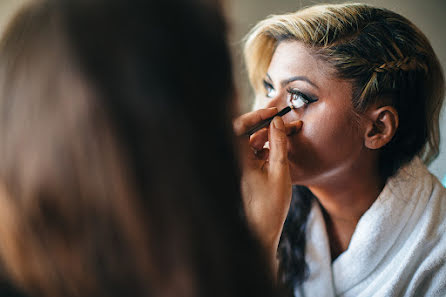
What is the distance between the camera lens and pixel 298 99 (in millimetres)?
762

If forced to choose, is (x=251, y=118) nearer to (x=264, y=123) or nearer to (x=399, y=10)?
(x=264, y=123)

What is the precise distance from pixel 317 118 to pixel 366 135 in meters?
0.14

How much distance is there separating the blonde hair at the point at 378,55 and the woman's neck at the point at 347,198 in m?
0.11

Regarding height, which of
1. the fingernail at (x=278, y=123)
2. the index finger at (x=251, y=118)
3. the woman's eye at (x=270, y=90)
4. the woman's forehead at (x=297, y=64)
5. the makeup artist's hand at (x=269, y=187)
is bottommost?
the makeup artist's hand at (x=269, y=187)

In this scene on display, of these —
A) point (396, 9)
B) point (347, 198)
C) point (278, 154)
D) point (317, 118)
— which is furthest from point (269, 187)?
point (396, 9)

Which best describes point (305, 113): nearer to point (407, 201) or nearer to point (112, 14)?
point (407, 201)

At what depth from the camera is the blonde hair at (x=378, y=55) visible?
0.73 m

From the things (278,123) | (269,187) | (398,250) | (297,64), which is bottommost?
(398,250)

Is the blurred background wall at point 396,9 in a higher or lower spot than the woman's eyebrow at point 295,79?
higher

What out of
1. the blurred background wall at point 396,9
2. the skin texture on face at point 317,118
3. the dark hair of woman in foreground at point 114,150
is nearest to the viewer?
the dark hair of woman in foreground at point 114,150

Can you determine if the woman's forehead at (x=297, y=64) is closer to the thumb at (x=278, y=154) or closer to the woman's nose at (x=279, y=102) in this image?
the woman's nose at (x=279, y=102)

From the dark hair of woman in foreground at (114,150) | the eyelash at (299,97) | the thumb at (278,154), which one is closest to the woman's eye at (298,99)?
the eyelash at (299,97)

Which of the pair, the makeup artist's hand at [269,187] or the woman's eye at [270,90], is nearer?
the makeup artist's hand at [269,187]

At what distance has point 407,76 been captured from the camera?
745 mm
